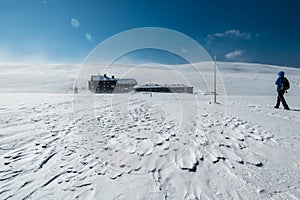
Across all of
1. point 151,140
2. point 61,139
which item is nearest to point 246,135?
point 151,140

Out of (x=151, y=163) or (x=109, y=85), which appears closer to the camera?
(x=151, y=163)

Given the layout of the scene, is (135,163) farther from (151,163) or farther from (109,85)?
(109,85)

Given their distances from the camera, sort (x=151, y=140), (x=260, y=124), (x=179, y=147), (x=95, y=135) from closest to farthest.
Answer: (x=179, y=147), (x=151, y=140), (x=95, y=135), (x=260, y=124)

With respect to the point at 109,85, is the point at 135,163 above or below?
below

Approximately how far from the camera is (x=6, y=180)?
273 cm

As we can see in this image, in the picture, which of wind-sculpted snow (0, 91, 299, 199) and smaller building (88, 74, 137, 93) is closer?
wind-sculpted snow (0, 91, 299, 199)

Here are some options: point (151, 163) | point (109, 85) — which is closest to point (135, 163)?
point (151, 163)

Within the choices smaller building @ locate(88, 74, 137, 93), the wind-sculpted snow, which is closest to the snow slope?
the wind-sculpted snow

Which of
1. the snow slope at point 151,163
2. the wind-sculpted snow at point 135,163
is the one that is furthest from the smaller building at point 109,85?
the snow slope at point 151,163

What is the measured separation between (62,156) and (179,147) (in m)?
2.35

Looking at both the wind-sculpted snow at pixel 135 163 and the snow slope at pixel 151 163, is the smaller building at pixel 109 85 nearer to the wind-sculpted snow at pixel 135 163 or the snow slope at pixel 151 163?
the wind-sculpted snow at pixel 135 163

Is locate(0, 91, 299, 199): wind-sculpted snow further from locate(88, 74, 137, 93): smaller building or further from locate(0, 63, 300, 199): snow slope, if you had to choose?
locate(88, 74, 137, 93): smaller building

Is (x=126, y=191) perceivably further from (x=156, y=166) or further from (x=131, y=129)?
(x=131, y=129)

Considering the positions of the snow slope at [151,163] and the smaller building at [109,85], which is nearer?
the snow slope at [151,163]
